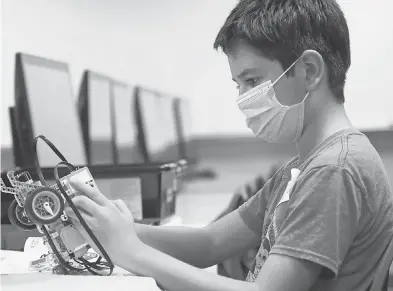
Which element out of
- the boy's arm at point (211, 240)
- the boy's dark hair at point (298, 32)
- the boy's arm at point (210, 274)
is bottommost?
the boy's arm at point (211, 240)

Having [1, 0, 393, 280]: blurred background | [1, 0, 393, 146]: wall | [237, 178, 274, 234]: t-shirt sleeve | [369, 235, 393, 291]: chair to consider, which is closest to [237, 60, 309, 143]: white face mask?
[237, 178, 274, 234]: t-shirt sleeve

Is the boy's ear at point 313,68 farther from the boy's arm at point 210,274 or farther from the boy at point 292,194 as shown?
the boy's arm at point 210,274

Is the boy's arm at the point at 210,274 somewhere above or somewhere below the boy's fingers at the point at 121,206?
below

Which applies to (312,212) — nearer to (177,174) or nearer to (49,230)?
(49,230)

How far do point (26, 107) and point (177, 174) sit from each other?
629mm

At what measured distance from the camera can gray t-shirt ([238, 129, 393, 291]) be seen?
2.44 feet

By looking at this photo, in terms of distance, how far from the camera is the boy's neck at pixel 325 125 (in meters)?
0.88

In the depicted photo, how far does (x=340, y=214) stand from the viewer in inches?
29.4

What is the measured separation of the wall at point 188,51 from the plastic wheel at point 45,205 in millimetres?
1133

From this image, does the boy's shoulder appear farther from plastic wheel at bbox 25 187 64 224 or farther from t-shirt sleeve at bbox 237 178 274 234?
plastic wheel at bbox 25 187 64 224

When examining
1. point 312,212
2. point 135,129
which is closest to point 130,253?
point 312,212

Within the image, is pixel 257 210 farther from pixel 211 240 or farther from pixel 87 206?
pixel 87 206

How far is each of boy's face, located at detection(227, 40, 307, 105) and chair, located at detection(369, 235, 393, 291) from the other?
0.31 metres

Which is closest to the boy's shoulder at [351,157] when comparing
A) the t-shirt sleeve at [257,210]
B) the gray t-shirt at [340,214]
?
the gray t-shirt at [340,214]
